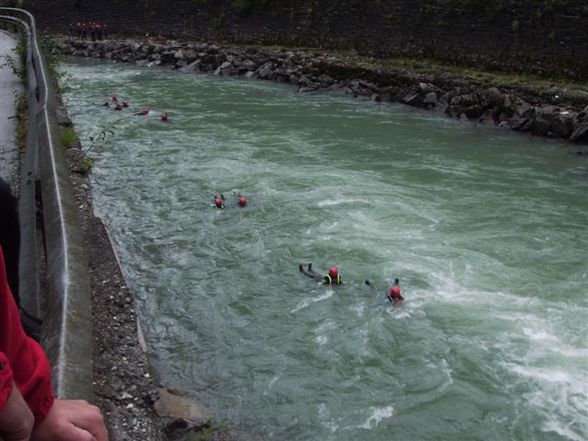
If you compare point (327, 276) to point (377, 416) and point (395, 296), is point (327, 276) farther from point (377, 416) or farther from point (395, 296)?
point (377, 416)

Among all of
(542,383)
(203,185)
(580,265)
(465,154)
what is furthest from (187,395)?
(465,154)

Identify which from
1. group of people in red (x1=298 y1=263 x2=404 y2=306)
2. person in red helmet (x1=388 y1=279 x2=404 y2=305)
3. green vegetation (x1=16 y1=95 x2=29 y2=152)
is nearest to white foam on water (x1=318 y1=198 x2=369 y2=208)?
group of people in red (x1=298 y1=263 x2=404 y2=306)

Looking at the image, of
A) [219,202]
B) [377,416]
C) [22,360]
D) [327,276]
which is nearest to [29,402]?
[22,360]

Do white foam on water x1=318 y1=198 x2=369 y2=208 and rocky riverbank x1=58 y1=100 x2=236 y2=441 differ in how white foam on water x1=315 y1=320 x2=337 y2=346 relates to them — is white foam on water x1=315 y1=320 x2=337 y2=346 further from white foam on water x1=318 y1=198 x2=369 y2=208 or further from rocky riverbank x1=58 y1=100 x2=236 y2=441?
white foam on water x1=318 y1=198 x2=369 y2=208

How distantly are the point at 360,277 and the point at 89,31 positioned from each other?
129 ft

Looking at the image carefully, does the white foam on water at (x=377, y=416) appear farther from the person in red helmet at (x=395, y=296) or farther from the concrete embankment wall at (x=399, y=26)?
the concrete embankment wall at (x=399, y=26)

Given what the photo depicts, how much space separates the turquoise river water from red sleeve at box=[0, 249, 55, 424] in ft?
14.6

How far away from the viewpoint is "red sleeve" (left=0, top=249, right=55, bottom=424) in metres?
1.64

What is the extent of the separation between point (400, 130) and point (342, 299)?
1173 cm

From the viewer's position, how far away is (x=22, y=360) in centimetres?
173

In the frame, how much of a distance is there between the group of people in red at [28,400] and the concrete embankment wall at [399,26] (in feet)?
82.3

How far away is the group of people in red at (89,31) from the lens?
4238 cm

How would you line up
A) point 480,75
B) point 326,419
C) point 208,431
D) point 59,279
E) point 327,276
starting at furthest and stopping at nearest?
point 480,75
point 327,276
point 326,419
point 208,431
point 59,279

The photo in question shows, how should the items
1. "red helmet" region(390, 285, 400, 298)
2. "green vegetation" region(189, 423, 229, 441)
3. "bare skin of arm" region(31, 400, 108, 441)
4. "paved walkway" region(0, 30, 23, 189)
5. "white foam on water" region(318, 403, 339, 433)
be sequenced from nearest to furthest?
"bare skin of arm" region(31, 400, 108, 441) < "green vegetation" region(189, 423, 229, 441) < "white foam on water" region(318, 403, 339, 433) < "paved walkway" region(0, 30, 23, 189) < "red helmet" region(390, 285, 400, 298)
